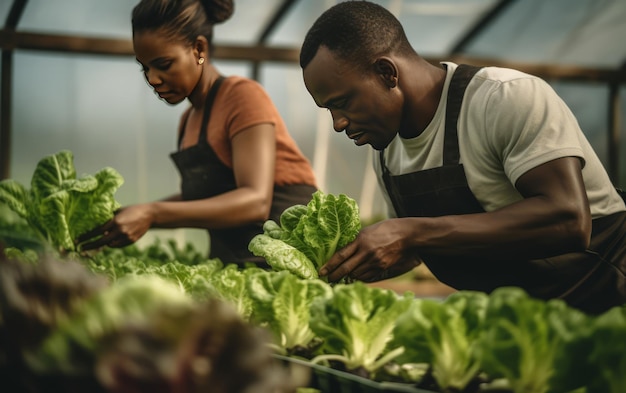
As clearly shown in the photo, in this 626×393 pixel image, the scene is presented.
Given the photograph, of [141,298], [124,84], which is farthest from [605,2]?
[141,298]

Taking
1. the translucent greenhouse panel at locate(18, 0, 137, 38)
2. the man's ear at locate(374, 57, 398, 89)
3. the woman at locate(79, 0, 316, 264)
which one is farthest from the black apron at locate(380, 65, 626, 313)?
the translucent greenhouse panel at locate(18, 0, 137, 38)

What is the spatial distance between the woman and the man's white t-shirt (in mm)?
616

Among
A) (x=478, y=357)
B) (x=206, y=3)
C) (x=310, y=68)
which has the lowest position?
(x=478, y=357)

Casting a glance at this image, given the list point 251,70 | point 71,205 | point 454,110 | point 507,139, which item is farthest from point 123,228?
point 251,70

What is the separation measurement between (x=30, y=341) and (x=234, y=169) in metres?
1.75

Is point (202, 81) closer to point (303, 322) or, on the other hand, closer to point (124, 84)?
point (303, 322)

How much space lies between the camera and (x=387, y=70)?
6.57ft

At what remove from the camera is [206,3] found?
287 centimetres

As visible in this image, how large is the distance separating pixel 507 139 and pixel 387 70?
38 centimetres

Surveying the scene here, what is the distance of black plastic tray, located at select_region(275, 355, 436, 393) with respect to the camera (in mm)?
1026

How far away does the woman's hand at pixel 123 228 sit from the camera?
249 cm

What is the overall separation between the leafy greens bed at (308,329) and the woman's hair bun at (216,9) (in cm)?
137

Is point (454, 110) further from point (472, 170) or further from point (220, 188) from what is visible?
point (220, 188)

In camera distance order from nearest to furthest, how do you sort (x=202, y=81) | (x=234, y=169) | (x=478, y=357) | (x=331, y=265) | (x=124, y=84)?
(x=478, y=357) < (x=331, y=265) < (x=234, y=169) < (x=202, y=81) < (x=124, y=84)
